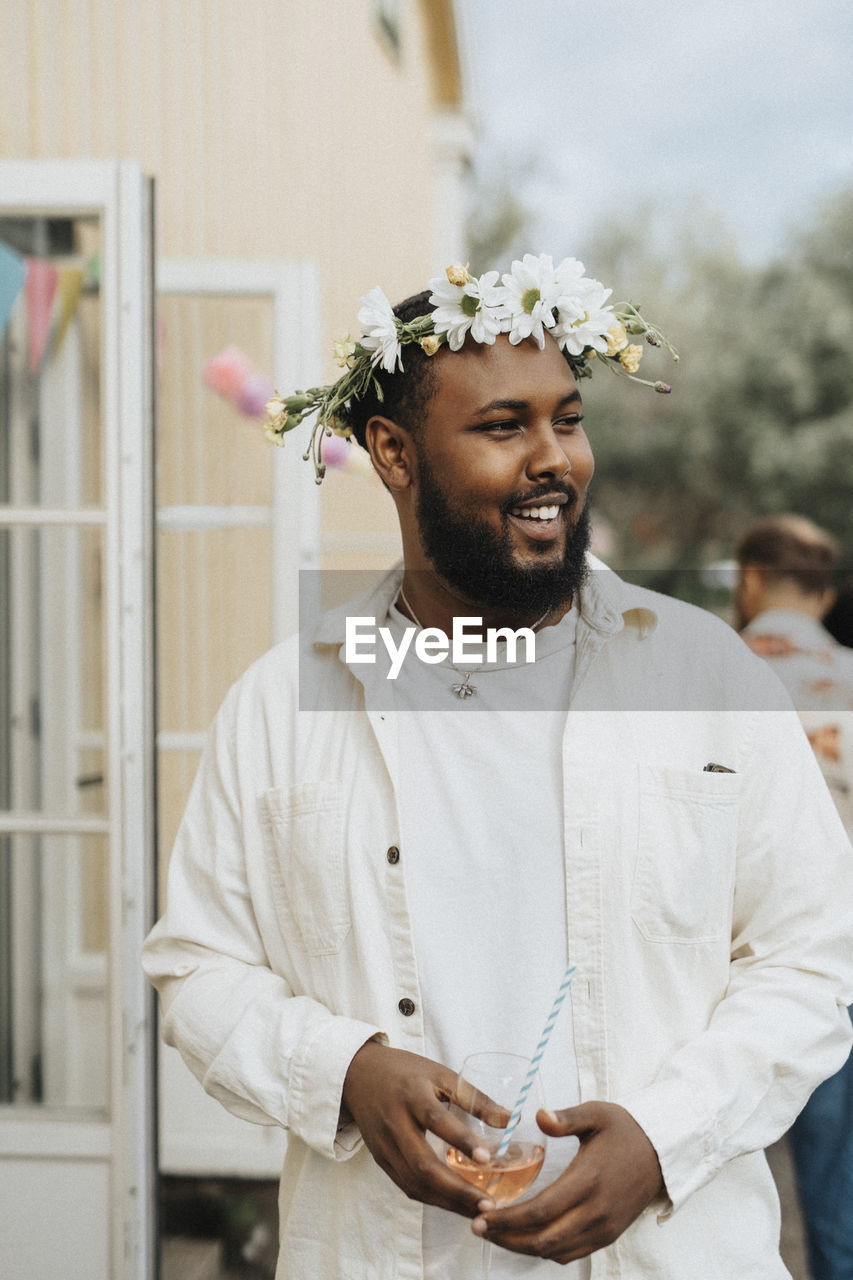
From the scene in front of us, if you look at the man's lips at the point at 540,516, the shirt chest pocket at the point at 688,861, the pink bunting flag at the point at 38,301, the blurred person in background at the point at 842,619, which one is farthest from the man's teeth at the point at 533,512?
the blurred person in background at the point at 842,619

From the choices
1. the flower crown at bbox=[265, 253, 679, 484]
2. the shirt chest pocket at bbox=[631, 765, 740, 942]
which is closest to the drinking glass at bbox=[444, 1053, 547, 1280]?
the shirt chest pocket at bbox=[631, 765, 740, 942]

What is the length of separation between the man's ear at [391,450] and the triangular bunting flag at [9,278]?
1.09 metres

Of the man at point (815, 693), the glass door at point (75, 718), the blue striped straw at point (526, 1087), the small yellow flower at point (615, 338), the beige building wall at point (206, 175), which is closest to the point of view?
the blue striped straw at point (526, 1087)

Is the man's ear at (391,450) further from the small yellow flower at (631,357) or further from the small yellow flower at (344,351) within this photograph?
the small yellow flower at (631,357)

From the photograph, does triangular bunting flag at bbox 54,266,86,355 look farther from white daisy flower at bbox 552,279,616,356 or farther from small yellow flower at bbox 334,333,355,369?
white daisy flower at bbox 552,279,616,356

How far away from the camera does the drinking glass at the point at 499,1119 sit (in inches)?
50.4

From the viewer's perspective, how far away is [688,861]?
149 centimetres

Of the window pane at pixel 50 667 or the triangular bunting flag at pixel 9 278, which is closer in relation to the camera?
the triangular bunting flag at pixel 9 278

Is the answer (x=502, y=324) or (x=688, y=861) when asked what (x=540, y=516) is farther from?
(x=688, y=861)

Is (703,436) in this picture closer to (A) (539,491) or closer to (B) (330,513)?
(B) (330,513)

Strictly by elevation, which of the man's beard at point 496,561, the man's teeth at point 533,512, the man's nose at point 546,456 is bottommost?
the man's beard at point 496,561

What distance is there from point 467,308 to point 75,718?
1.65 metres

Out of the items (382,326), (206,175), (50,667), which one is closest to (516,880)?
(382,326)

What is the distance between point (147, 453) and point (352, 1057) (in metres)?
1.29
